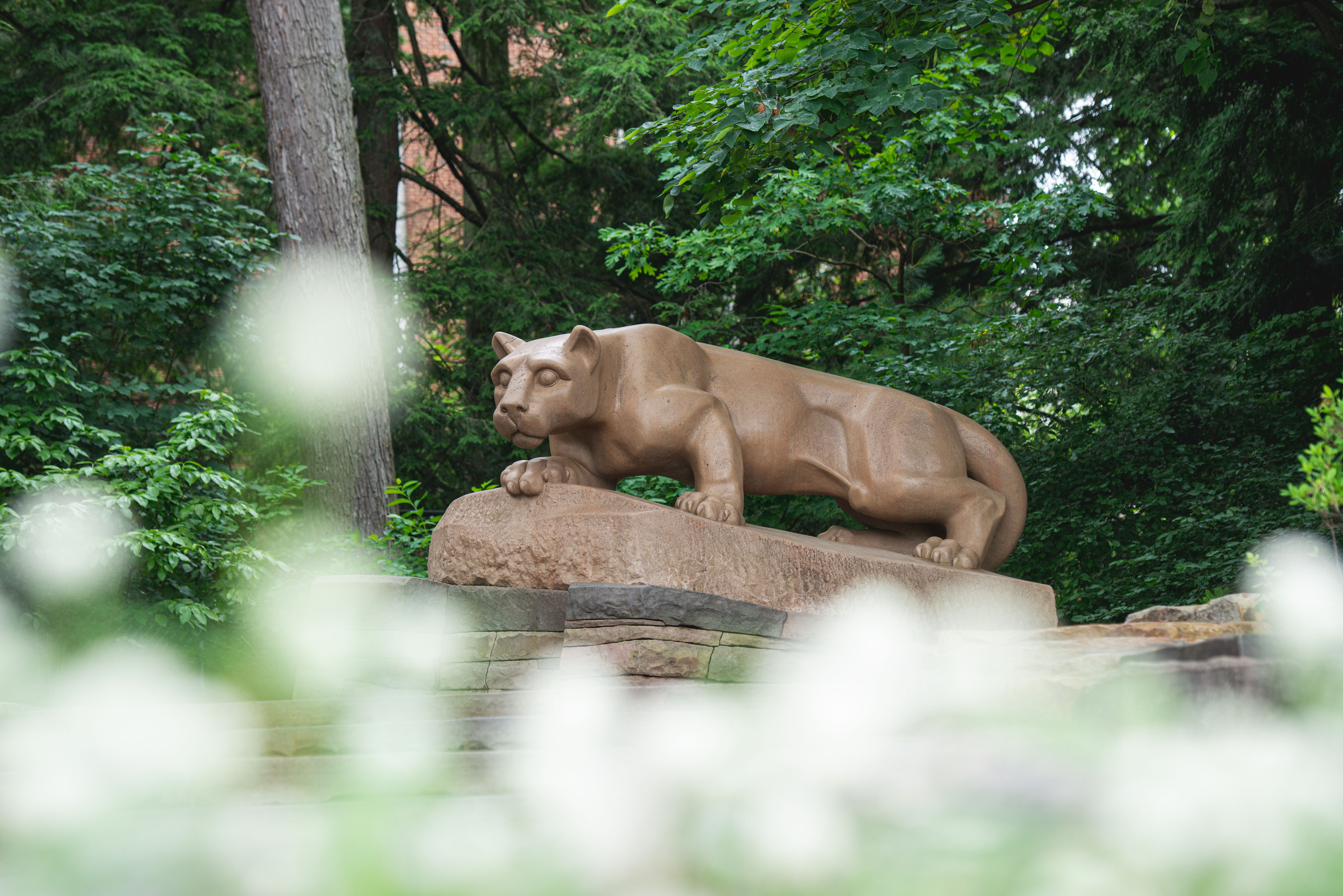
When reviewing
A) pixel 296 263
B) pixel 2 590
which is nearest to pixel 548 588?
pixel 2 590

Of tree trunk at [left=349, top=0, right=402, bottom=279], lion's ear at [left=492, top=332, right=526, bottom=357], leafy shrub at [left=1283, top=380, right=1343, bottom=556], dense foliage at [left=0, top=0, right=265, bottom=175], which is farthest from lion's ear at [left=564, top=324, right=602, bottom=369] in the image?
tree trunk at [left=349, top=0, right=402, bottom=279]

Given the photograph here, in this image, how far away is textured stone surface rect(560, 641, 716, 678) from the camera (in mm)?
3256

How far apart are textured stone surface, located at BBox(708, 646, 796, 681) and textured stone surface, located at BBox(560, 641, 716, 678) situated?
3 centimetres

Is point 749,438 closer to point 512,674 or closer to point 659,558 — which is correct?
point 659,558

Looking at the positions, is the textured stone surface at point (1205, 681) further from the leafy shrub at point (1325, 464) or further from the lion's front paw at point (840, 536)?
the lion's front paw at point (840, 536)

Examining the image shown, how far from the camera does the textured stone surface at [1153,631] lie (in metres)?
2.90

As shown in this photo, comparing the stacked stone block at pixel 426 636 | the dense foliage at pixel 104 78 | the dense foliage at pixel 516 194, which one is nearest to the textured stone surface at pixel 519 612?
the stacked stone block at pixel 426 636

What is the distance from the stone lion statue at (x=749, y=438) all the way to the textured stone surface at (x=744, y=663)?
0.63m

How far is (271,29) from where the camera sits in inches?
307

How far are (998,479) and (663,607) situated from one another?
2.08 m

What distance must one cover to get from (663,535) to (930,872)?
2575 millimetres

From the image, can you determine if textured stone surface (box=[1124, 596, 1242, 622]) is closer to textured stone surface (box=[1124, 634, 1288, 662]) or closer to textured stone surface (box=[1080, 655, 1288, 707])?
textured stone surface (box=[1124, 634, 1288, 662])

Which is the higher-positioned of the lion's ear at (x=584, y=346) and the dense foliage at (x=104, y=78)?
the dense foliage at (x=104, y=78)

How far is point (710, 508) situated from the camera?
12.9ft
